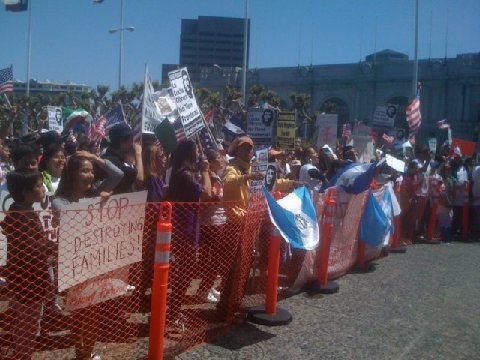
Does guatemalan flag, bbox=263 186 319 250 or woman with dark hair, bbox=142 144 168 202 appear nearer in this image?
guatemalan flag, bbox=263 186 319 250

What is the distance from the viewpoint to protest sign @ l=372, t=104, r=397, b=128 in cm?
1381

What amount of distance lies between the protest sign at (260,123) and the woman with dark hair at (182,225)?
2.09 metres

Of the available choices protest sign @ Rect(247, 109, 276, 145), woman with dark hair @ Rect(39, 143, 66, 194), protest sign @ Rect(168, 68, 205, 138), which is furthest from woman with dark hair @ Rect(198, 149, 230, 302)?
protest sign @ Rect(247, 109, 276, 145)

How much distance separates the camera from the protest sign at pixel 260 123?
23.0ft

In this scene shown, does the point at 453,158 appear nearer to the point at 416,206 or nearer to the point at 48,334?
the point at 416,206

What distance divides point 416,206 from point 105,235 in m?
8.79

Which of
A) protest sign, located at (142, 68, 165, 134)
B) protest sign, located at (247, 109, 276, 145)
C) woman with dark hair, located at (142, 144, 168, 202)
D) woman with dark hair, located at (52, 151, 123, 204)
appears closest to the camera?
woman with dark hair, located at (52, 151, 123, 204)

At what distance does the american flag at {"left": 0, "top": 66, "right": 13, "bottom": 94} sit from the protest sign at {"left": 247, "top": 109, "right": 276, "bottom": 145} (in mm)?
7099

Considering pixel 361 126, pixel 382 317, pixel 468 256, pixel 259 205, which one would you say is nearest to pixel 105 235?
pixel 259 205

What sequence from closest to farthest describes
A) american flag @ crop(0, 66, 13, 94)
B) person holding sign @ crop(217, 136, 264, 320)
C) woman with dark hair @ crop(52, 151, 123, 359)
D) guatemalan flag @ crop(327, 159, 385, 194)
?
woman with dark hair @ crop(52, 151, 123, 359), person holding sign @ crop(217, 136, 264, 320), guatemalan flag @ crop(327, 159, 385, 194), american flag @ crop(0, 66, 13, 94)

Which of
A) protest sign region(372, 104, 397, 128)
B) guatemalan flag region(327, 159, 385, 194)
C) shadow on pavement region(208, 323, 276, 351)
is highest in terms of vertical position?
protest sign region(372, 104, 397, 128)

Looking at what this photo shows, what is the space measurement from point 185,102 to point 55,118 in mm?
6551

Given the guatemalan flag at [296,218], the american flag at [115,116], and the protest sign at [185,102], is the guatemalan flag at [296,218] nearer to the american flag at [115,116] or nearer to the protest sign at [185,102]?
the protest sign at [185,102]

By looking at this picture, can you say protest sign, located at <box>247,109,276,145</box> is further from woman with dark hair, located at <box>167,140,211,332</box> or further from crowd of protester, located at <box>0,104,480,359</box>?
woman with dark hair, located at <box>167,140,211,332</box>
